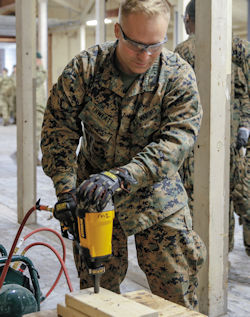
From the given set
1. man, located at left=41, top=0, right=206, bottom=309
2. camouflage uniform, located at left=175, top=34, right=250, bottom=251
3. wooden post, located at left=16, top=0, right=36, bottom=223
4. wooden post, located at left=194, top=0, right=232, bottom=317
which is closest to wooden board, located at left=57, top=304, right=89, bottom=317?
man, located at left=41, top=0, right=206, bottom=309

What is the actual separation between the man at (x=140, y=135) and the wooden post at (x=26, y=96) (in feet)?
9.96

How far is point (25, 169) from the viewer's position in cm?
554

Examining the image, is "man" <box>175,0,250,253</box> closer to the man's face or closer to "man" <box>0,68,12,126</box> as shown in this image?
the man's face

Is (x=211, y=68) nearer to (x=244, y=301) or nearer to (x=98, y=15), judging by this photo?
(x=244, y=301)

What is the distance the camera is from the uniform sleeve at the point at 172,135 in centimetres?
217

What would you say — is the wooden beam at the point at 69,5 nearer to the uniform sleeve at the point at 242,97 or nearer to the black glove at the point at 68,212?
the uniform sleeve at the point at 242,97

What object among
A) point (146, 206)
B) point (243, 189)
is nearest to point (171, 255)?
point (146, 206)

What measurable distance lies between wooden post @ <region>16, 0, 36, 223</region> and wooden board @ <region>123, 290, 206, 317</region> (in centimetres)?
364

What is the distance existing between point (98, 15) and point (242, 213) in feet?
19.3

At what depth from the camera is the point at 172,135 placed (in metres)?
2.23

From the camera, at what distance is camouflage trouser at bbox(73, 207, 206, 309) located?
2436 mm

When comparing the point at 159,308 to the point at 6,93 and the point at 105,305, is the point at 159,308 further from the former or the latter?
the point at 6,93

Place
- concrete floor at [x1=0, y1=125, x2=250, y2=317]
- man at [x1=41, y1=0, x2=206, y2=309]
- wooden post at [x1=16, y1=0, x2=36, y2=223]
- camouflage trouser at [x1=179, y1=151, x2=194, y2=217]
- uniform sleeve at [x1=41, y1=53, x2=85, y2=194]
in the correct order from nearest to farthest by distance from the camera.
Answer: man at [x1=41, y1=0, x2=206, y2=309]
uniform sleeve at [x1=41, y1=53, x2=85, y2=194]
concrete floor at [x1=0, y1=125, x2=250, y2=317]
camouflage trouser at [x1=179, y1=151, x2=194, y2=217]
wooden post at [x1=16, y1=0, x2=36, y2=223]

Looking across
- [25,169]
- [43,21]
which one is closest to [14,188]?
[25,169]
